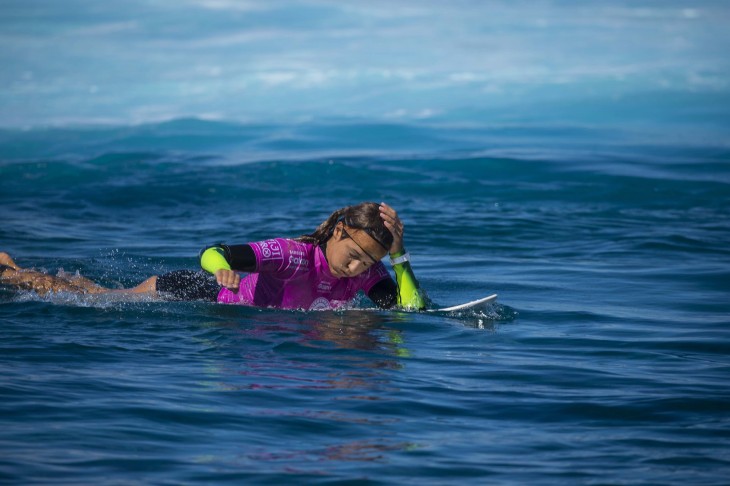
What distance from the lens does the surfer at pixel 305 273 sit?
688 centimetres

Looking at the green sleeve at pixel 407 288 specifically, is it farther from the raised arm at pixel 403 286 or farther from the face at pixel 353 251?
the face at pixel 353 251

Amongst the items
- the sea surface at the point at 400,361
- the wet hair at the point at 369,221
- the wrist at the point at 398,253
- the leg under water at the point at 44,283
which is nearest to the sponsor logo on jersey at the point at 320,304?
the sea surface at the point at 400,361

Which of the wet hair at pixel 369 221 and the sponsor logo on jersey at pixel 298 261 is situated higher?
the wet hair at pixel 369 221

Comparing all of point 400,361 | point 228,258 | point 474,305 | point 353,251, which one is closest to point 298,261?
point 353,251

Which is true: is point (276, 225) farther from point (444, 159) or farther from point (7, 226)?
point (444, 159)

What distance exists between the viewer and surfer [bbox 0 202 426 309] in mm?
6875

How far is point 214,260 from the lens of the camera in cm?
674

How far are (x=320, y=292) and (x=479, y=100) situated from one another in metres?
26.1

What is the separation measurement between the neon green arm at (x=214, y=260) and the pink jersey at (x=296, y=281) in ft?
0.91

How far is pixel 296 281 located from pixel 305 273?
0.28 ft

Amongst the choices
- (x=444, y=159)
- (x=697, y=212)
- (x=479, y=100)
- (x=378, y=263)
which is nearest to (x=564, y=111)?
(x=479, y=100)

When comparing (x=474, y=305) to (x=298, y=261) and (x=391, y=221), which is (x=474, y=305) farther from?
(x=298, y=261)

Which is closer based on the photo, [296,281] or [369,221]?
[369,221]

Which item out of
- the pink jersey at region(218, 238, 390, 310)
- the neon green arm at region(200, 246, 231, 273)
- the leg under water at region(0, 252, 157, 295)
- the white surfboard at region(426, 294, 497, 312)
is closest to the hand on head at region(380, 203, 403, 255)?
the pink jersey at region(218, 238, 390, 310)
